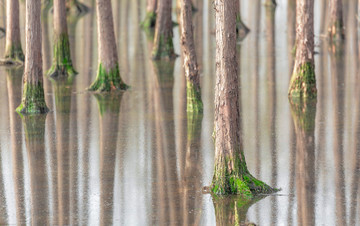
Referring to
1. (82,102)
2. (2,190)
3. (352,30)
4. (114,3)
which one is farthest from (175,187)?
(114,3)

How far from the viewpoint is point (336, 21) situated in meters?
34.8

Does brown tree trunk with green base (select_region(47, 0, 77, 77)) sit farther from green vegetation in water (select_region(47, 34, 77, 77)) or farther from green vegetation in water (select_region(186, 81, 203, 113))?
green vegetation in water (select_region(186, 81, 203, 113))

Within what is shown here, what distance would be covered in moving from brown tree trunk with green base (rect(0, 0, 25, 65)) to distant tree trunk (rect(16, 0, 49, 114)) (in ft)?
23.3

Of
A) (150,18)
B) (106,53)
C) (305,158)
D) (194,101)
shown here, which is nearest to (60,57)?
(106,53)

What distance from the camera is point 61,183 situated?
48.1 ft

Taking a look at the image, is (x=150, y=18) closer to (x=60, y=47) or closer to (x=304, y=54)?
(x=60, y=47)

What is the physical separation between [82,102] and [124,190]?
27.5 feet

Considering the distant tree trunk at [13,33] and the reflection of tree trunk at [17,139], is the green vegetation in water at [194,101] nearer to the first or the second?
the reflection of tree trunk at [17,139]

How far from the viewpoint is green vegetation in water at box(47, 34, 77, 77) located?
2600 cm

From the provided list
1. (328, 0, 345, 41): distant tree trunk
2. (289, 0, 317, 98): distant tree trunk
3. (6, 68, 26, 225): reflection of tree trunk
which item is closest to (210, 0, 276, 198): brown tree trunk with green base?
(6, 68, 26, 225): reflection of tree trunk

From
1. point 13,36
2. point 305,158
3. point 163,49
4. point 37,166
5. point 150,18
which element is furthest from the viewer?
point 150,18

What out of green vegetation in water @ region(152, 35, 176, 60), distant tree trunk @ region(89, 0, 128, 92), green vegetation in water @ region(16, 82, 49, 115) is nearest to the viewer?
green vegetation in water @ region(16, 82, 49, 115)

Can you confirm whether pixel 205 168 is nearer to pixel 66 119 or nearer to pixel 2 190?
pixel 2 190

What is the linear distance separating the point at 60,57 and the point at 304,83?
8.67m
